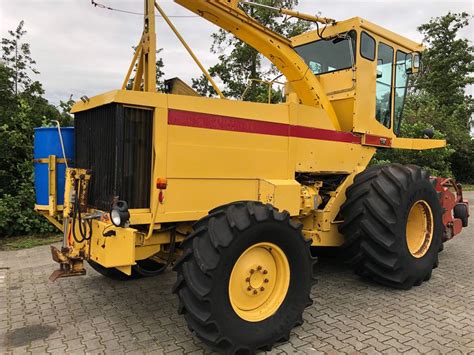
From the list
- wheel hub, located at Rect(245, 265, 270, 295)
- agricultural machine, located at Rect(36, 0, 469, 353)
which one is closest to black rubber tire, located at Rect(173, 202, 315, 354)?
agricultural machine, located at Rect(36, 0, 469, 353)

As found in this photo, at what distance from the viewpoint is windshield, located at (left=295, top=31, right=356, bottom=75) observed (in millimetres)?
5168

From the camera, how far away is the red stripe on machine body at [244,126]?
3436mm

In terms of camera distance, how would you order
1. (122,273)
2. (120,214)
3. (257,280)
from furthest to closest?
(122,273)
(257,280)
(120,214)

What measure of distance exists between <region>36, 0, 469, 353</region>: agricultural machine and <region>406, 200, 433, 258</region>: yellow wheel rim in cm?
1

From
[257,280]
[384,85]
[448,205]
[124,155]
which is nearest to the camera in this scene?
[124,155]

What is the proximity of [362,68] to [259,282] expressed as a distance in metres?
3.25

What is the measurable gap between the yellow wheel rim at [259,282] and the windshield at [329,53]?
9.78ft

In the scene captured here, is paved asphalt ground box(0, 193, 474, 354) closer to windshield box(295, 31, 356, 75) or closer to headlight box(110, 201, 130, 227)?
headlight box(110, 201, 130, 227)

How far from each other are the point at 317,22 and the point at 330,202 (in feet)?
7.57

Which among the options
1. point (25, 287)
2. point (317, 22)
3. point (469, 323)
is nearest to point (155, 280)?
point (25, 287)

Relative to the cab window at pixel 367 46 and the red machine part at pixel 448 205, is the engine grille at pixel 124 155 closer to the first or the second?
the cab window at pixel 367 46

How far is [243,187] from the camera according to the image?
3.91 meters

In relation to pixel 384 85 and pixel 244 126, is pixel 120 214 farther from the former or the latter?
pixel 384 85

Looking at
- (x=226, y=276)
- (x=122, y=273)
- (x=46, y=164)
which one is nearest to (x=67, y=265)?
(x=46, y=164)
